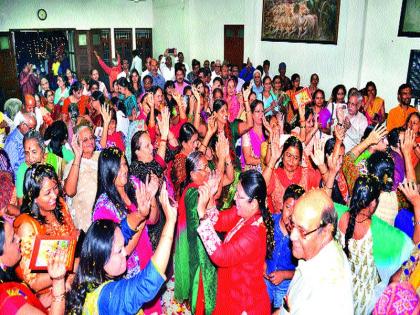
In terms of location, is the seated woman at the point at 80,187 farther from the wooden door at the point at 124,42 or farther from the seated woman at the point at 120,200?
the wooden door at the point at 124,42

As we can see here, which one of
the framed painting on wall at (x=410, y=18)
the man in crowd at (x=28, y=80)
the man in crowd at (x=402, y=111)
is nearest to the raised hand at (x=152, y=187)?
the man in crowd at (x=402, y=111)

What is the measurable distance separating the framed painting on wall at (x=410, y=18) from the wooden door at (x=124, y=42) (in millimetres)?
9416

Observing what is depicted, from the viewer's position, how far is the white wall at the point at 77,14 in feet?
37.7

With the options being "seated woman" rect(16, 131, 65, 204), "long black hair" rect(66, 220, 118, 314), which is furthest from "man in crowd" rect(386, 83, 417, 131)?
"long black hair" rect(66, 220, 118, 314)

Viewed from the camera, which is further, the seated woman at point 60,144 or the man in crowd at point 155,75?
the man in crowd at point 155,75

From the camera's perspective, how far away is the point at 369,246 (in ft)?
7.30

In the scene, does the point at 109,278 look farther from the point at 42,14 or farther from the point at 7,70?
the point at 42,14

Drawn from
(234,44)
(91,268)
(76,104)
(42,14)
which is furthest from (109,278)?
(42,14)

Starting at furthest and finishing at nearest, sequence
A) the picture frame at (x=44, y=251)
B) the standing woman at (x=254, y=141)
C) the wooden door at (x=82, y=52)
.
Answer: the wooden door at (x=82, y=52)
the standing woman at (x=254, y=141)
the picture frame at (x=44, y=251)

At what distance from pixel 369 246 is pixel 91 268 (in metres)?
1.51

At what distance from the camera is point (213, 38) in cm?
1227

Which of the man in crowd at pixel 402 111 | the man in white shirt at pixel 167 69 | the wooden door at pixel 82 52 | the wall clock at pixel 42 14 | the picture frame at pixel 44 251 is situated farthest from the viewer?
the wooden door at pixel 82 52

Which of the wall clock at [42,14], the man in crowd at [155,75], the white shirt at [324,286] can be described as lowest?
the white shirt at [324,286]

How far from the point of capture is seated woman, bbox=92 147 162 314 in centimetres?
256
